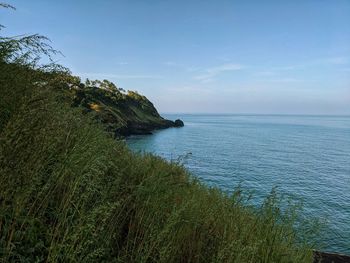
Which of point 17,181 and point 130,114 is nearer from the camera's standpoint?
point 17,181

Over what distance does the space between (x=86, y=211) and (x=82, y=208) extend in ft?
2.10

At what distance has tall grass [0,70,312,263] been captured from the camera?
9.93 ft

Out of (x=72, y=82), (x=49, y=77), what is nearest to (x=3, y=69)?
(x=49, y=77)

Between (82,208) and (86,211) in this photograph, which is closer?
(82,208)

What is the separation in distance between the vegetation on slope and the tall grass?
17 millimetres

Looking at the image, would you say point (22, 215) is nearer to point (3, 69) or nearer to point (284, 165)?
point (3, 69)

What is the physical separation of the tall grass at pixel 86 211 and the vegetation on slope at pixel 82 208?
17 mm

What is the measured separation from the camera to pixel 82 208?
345 centimetres

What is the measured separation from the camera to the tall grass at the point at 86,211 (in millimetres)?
3027

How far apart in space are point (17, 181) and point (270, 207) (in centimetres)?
446

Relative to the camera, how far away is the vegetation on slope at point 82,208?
3041 mm

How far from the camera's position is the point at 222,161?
4816 cm

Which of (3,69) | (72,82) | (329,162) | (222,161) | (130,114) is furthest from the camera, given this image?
(130,114)

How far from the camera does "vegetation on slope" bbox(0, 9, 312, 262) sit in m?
3.04
